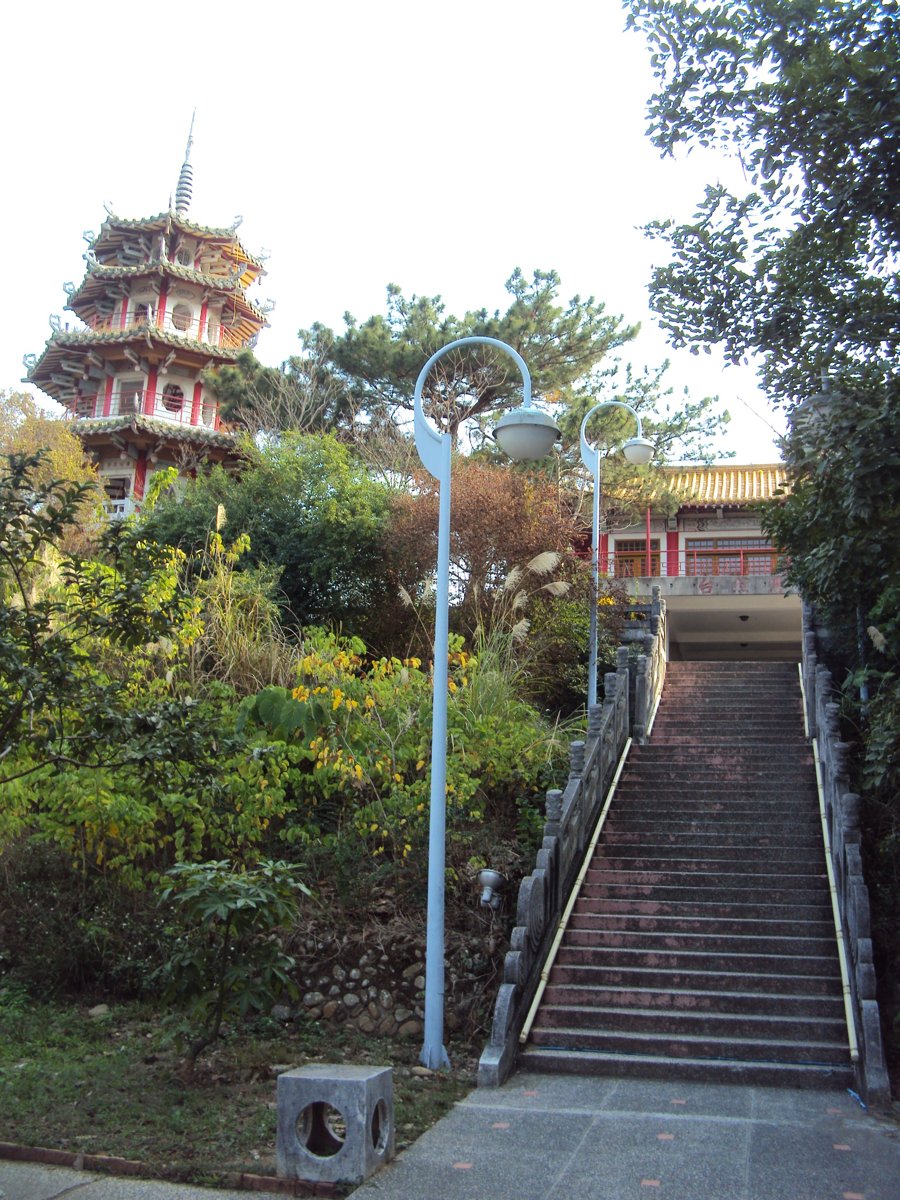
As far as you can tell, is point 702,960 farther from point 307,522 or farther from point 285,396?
point 285,396

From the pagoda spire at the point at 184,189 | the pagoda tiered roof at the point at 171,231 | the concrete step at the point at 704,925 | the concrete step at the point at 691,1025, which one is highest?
the pagoda spire at the point at 184,189

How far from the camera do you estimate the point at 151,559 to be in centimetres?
750

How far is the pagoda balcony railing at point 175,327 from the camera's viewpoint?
32.6 meters

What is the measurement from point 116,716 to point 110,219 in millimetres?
30913

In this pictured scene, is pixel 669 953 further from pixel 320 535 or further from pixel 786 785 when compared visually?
pixel 320 535

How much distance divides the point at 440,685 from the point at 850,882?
3605mm

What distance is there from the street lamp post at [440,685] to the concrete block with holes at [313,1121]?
2.22 m

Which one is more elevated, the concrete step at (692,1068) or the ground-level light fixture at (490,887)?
the ground-level light fixture at (490,887)

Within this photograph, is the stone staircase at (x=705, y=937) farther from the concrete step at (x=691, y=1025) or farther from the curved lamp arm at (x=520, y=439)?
the curved lamp arm at (x=520, y=439)

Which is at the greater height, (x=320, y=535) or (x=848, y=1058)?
(x=320, y=535)

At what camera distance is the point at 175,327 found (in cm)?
3384

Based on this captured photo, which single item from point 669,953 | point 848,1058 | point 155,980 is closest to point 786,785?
point 669,953

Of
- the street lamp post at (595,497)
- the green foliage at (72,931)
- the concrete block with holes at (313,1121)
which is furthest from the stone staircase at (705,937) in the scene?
the green foliage at (72,931)

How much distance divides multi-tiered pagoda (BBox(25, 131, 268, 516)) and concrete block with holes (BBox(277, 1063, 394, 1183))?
25.9 m
